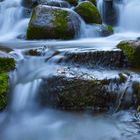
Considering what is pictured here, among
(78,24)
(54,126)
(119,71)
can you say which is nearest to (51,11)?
(78,24)

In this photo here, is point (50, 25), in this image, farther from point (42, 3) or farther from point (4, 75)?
point (4, 75)

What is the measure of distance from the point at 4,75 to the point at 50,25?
3.42 meters

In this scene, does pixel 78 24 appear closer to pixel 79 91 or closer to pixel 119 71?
pixel 119 71

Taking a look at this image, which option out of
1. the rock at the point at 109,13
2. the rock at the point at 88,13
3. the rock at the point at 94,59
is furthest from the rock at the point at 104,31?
the rock at the point at 94,59

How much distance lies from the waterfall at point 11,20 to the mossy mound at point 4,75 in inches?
147

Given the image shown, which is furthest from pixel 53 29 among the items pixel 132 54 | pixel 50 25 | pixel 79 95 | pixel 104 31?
pixel 79 95

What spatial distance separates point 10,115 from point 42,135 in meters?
0.79

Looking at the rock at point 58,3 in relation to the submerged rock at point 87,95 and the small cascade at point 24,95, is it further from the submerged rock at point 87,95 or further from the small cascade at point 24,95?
the submerged rock at point 87,95

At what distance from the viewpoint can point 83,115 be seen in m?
5.23

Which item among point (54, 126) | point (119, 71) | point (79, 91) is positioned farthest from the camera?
point (119, 71)

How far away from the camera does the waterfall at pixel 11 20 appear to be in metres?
10.2

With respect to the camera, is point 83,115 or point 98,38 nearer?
point 83,115

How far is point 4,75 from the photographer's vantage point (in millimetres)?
Answer: 5652

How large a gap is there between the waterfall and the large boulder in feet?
3.37
